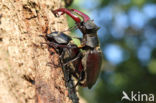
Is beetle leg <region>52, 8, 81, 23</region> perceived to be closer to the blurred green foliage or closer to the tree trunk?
the tree trunk

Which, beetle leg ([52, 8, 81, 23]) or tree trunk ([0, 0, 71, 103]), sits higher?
beetle leg ([52, 8, 81, 23])

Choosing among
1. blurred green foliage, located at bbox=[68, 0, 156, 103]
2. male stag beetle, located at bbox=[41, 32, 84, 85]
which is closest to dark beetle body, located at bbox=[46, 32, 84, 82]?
male stag beetle, located at bbox=[41, 32, 84, 85]

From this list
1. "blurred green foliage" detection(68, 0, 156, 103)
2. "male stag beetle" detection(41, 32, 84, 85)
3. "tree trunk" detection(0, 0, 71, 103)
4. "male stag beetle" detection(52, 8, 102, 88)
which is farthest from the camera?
"blurred green foliage" detection(68, 0, 156, 103)

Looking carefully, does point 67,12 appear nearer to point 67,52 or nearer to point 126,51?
point 67,52

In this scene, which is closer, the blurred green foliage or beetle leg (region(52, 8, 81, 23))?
beetle leg (region(52, 8, 81, 23))

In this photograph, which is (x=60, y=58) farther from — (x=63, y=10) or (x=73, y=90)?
(x=63, y=10)

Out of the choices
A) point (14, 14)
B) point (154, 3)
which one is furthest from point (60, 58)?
point (154, 3)
